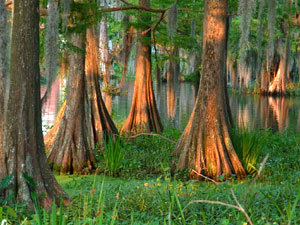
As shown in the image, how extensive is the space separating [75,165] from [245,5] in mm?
4595

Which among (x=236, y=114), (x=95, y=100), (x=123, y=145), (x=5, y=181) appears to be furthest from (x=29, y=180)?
(x=236, y=114)

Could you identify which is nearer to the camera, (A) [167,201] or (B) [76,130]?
(A) [167,201]

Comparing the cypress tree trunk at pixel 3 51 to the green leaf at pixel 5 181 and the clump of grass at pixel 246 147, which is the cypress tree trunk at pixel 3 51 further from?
the clump of grass at pixel 246 147

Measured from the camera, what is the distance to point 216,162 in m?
8.49

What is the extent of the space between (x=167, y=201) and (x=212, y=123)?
12.1 feet

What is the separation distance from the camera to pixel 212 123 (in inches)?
342

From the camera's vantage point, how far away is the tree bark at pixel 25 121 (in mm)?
5691

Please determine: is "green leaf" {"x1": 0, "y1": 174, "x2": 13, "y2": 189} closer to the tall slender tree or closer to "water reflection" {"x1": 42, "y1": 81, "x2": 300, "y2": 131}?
the tall slender tree

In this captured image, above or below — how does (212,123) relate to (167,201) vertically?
above

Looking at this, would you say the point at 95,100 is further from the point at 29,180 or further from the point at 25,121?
the point at 29,180

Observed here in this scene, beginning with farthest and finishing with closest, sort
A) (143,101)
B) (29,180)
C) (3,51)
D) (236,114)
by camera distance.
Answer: (236,114) → (143,101) → (3,51) → (29,180)

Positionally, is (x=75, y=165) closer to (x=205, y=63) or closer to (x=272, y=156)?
(x=205, y=63)

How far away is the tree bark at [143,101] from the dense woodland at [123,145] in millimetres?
31

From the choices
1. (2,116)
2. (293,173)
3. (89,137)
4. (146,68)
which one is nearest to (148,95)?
(146,68)
